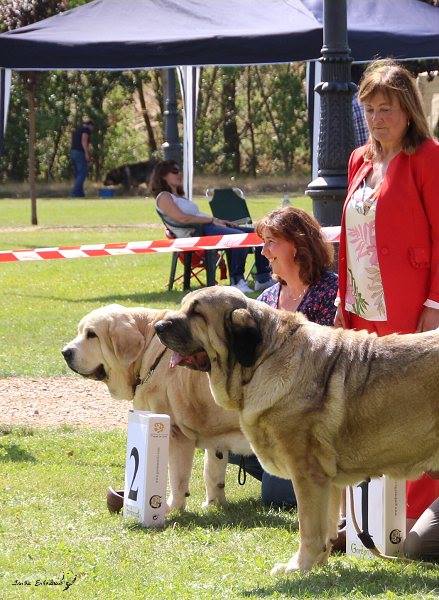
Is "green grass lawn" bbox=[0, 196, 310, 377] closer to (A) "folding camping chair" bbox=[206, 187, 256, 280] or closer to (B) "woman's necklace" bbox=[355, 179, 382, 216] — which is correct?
(A) "folding camping chair" bbox=[206, 187, 256, 280]

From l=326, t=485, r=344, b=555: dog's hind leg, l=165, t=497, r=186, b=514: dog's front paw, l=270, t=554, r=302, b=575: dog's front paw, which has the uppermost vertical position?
l=326, t=485, r=344, b=555: dog's hind leg

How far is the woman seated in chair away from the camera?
45.5 ft

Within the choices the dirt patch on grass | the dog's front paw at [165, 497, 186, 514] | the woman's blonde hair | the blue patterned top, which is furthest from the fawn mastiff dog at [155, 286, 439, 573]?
the dirt patch on grass

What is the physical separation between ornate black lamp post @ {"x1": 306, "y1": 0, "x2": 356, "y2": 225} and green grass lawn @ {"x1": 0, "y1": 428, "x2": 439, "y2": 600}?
1943 mm

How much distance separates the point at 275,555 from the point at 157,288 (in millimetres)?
10202

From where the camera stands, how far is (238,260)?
1427 cm

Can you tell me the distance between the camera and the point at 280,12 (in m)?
14.6

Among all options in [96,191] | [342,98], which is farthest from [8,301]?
[96,191]

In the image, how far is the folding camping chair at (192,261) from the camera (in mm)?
13883

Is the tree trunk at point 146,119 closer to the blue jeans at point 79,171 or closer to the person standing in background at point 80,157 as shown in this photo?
the person standing in background at point 80,157

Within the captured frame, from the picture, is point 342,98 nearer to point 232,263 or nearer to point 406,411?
point 406,411

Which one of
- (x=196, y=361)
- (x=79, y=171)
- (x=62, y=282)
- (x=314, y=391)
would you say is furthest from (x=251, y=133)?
(x=314, y=391)

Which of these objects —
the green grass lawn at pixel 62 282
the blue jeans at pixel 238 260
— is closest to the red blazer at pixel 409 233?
the green grass lawn at pixel 62 282

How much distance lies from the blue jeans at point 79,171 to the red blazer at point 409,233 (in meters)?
32.5
